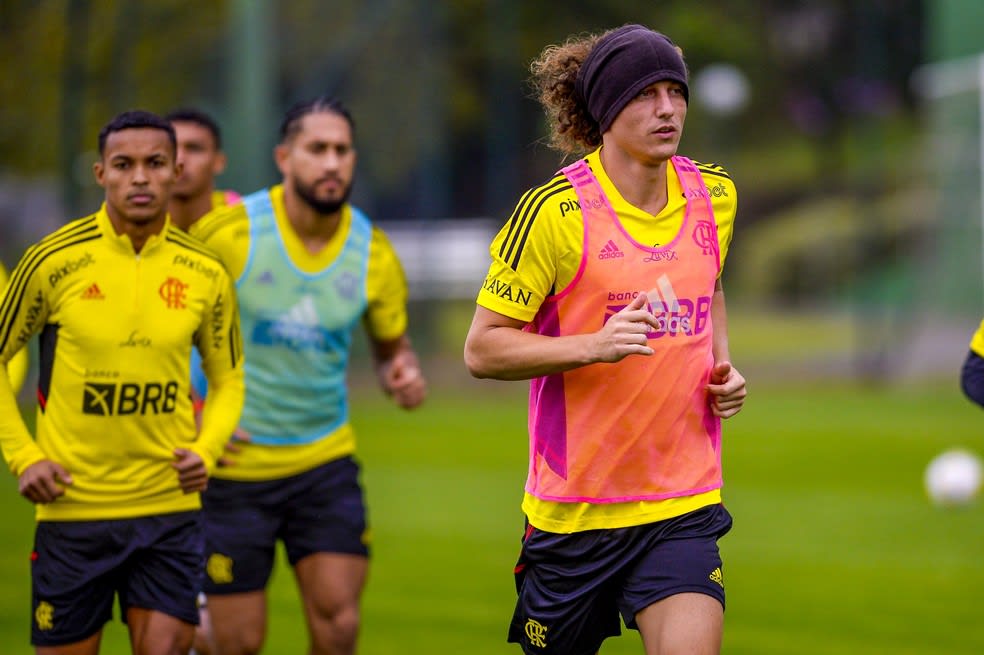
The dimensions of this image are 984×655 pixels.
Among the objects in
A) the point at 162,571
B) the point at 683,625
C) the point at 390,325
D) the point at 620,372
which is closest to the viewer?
the point at 683,625

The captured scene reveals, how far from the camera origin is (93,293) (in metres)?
5.61

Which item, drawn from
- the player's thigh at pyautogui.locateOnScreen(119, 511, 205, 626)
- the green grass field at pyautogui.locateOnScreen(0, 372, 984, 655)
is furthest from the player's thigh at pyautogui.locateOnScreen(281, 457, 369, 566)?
the green grass field at pyautogui.locateOnScreen(0, 372, 984, 655)

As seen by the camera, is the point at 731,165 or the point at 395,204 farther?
the point at 731,165

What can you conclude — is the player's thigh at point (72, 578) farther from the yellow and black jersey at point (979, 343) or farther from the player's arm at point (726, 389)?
the yellow and black jersey at point (979, 343)

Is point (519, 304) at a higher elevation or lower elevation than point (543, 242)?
lower

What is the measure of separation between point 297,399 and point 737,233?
25.5 meters

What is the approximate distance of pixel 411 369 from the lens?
6844 millimetres

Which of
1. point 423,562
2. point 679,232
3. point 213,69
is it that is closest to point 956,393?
point 213,69

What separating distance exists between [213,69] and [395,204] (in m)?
3.13

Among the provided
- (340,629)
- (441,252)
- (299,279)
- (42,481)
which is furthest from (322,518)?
(441,252)

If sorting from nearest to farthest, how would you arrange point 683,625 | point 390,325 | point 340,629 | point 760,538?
point 683,625
point 340,629
point 390,325
point 760,538

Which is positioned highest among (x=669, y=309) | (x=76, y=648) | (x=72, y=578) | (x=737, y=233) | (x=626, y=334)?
(x=737, y=233)

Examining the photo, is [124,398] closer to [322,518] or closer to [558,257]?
[322,518]

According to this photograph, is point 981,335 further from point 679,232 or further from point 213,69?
point 213,69
